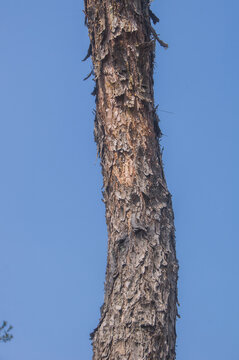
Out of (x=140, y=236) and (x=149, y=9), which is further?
(x=149, y=9)

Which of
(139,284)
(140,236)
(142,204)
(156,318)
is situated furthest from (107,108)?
(156,318)

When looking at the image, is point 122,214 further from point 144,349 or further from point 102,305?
point 144,349

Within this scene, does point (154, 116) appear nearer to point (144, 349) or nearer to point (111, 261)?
point (111, 261)

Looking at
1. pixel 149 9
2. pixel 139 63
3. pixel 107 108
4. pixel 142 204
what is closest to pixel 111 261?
pixel 142 204

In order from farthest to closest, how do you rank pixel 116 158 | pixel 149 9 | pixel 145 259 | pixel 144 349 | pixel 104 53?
pixel 149 9 → pixel 104 53 → pixel 116 158 → pixel 145 259 → pixel 144 349

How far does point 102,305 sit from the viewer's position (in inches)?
122

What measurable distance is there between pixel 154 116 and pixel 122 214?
0.91 m

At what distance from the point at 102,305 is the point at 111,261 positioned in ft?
1.01

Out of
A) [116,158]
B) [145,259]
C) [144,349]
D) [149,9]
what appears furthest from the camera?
[149,9]

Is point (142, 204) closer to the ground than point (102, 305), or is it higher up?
higher up

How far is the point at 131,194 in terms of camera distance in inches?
128

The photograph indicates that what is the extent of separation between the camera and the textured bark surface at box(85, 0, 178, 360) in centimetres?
289

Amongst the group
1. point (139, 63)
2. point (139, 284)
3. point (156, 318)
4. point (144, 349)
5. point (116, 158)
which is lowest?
point (144, 349)

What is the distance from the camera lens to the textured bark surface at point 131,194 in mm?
2893
